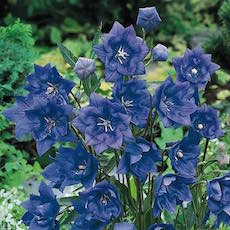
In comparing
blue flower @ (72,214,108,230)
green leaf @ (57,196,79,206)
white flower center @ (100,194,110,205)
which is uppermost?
white flower center @ (100,194,110,205)

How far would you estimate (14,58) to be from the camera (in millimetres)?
3711

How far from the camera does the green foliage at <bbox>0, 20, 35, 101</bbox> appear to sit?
3662mm

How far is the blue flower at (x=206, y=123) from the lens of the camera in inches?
99.2

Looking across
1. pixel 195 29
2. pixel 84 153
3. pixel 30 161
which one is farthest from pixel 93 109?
pixel 195 29

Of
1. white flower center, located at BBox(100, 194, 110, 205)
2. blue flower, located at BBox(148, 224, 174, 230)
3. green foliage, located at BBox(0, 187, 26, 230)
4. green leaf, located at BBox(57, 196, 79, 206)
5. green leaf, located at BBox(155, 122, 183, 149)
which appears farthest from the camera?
green leaf, located at BBox(155, 122, 183, 149)

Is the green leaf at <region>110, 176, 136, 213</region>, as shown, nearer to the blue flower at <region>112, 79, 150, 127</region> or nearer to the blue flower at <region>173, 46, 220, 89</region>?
the blue flower at <region>112, 79, 150, 127</region>

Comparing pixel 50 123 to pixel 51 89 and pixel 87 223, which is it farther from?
pixel 87 223

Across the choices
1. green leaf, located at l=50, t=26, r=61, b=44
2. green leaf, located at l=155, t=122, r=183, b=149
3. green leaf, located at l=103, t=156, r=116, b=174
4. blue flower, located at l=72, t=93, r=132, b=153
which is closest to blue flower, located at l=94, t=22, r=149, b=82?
blue flower, located at l=72, t=93, r=132, b=153

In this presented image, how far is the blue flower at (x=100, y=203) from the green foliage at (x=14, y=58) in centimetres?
134

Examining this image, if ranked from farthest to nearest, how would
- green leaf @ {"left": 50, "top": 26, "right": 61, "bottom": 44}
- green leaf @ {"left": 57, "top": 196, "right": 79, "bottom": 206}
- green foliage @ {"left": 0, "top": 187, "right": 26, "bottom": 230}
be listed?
green leaf @ {"left": 50, "top": 26, "right": 61, "bottom": 44}, green foliage @ {"left": 0, "top": 187, "right": 26, "bottom": 230}, green leaf @ {"left": 57, "top": 196, "right": 79, "bottom": 206}

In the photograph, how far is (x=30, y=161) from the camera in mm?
4125

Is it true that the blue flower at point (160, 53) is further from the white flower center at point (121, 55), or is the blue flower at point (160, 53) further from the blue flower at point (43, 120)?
the blue flower at point (43, 120)

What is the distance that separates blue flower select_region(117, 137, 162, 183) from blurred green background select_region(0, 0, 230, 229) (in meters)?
1.26

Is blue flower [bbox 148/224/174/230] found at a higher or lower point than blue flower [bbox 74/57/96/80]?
lower
